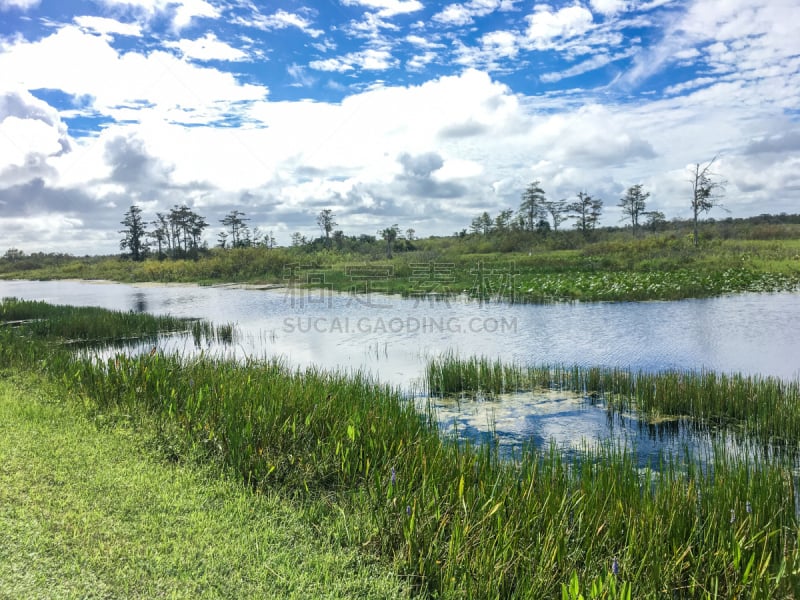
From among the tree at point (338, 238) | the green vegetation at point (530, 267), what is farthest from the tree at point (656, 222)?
the tree at point (338, 238)

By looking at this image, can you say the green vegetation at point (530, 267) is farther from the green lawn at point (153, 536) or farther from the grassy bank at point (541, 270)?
the green lawn at point (153, 536)

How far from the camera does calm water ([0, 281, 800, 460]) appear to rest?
840 centimetres

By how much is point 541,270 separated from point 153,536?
102ft

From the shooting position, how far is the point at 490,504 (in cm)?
426

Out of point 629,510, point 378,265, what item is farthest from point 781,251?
point 629,510

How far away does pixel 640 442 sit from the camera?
287 inches

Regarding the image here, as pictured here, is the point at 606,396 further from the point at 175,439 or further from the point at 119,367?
the point at 119,367

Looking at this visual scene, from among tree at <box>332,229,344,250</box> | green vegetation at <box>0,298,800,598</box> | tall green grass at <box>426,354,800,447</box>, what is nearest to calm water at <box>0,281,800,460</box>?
tall green grass at <box>426,354,800,447</box>

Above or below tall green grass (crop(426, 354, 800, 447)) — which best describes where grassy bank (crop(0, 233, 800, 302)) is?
above

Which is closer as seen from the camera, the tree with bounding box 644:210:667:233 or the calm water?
the calm water

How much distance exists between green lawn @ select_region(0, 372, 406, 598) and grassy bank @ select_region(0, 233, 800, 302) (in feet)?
67.6

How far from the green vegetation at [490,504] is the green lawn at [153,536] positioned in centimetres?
23

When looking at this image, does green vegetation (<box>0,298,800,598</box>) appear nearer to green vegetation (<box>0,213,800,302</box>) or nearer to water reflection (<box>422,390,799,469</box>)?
water reflection (<box>422,390,799,469</box>)

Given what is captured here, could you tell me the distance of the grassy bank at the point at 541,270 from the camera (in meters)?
25.1
